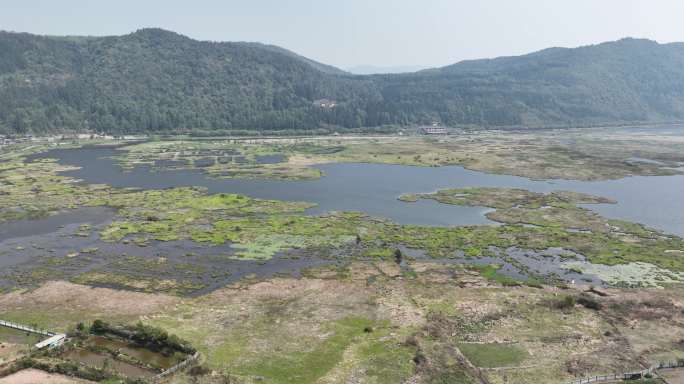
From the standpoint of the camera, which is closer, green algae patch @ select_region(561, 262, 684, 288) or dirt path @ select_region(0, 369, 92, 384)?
dirt path @ select_region(0, 369, 92, 384)

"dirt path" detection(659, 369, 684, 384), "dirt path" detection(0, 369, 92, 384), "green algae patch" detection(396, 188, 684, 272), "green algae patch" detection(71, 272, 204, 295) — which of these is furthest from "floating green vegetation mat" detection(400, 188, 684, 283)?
"dirt path" detection(0, 369, 92, 384)

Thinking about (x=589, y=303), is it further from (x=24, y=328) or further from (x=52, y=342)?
(x=24, y=328)

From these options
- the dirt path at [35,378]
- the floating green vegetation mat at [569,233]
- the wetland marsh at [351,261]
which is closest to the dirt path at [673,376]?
the wetland marsh at [351,261]

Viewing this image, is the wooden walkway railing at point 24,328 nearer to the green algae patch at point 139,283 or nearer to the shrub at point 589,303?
the green algae patch at point 139,283

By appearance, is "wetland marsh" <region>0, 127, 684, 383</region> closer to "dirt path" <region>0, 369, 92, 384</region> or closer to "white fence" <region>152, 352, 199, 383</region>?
"white fence" <region>152, 352, 199, 383</region>

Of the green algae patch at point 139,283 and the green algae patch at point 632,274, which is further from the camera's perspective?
the green algae patch at point 632,274

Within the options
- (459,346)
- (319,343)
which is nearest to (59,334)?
(319,343)

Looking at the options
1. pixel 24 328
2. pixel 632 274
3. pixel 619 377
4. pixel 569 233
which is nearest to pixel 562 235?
pixel 569 233

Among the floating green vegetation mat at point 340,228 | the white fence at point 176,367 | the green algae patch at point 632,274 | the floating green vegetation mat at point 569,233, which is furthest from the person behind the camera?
the floating green vegetation mat at point 340,228
